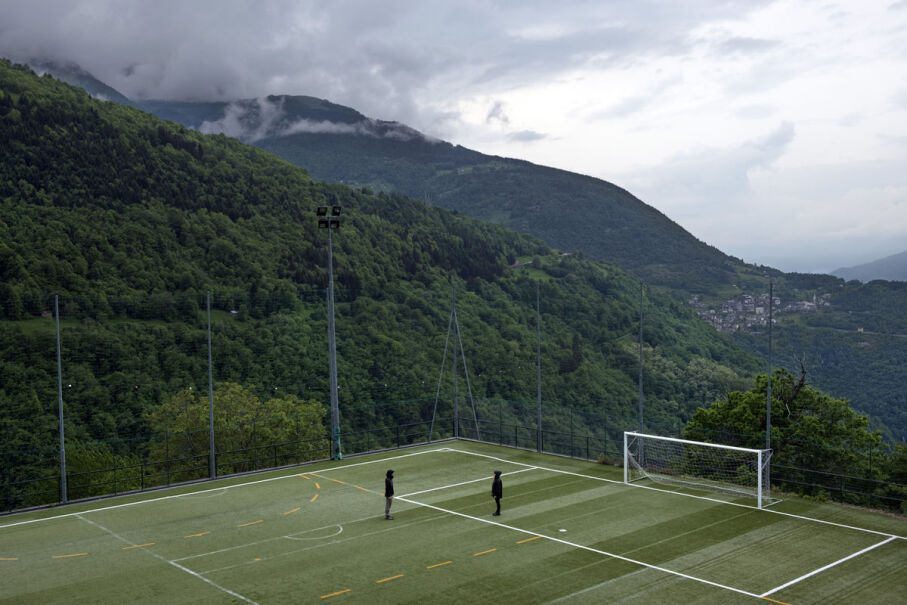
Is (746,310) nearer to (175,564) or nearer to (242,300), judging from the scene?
(242,300)

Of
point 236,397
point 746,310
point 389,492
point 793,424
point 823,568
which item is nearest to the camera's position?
point 823,568

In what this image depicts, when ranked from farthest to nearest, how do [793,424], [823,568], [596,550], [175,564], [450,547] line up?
1. [793,424]
2. [450,547]
3. [596,550]
4. [175,564]
5. [823,568]

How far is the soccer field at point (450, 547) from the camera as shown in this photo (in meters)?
14.5

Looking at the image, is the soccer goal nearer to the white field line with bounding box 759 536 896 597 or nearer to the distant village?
the white field line with bounding box 759 536 896 597

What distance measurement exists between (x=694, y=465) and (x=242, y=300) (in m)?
23.2

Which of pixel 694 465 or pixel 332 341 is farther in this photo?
pixel 332 341

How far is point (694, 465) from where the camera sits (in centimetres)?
2359

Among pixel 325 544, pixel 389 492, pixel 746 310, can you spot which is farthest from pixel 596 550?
pixel 746 310

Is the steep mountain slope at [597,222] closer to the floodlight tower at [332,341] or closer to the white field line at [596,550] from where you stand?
the floodlight tower at [332,341]

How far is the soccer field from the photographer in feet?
47.4

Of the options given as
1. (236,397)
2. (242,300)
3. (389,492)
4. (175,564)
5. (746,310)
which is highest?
(242,300)

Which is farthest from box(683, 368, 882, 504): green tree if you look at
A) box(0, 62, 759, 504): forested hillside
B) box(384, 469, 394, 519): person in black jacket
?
box(384, 469, 394, 519): person in black jacket

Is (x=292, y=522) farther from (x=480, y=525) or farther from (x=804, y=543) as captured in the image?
(x=804, y=543)

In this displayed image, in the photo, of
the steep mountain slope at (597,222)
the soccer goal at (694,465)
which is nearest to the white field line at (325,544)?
the soccer goal at (694,465)
